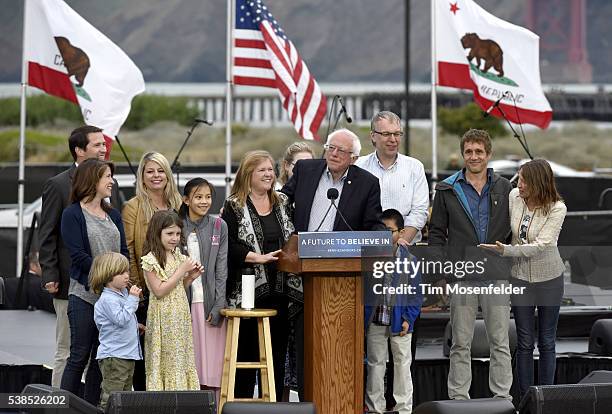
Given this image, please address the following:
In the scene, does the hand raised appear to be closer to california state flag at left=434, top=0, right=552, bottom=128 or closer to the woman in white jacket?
the woman in white jacket

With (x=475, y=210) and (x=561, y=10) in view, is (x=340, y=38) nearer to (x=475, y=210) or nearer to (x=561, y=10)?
(x=561, y=10)

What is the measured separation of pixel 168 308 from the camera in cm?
741

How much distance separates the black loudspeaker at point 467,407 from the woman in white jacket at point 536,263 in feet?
3.31

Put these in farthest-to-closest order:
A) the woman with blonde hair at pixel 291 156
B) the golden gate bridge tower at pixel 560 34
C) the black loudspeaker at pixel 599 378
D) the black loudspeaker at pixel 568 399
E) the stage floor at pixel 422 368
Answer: the golden gate bridge tower at pixel 560 34, the woman with blonde hair at pixel 291 156, the stage floor at pixel 422 368, the black loudspeaker at pixel 599 378, the black loudspeaker at pixel 568 399

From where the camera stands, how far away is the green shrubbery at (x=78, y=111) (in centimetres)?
4694

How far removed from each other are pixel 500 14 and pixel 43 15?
6290cm

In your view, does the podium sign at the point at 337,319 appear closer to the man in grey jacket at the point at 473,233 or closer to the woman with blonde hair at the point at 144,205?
the man in grey jacket at the point at 473,233

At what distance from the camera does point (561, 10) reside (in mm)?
72750

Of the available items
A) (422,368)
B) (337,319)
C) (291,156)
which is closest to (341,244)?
(337,319)

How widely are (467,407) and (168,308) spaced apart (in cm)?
178

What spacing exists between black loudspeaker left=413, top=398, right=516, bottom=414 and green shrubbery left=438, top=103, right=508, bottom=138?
32.2m

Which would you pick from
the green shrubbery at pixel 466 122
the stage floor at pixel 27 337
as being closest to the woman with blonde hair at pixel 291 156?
the stage floor at pixel 27 337

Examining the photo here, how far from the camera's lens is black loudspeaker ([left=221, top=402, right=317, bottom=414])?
666 cm

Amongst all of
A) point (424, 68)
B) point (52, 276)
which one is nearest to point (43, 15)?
point (52, 276)
